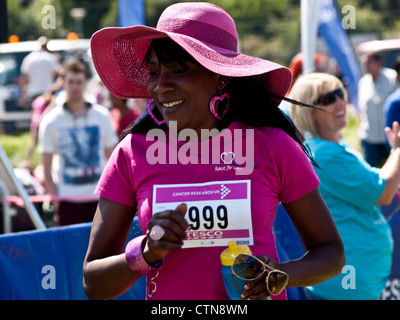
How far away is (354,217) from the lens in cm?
370

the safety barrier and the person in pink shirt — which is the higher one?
the person in pink shirt

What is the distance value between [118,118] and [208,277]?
5.26m

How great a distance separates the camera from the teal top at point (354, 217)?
11.8 feet

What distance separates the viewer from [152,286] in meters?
2.22

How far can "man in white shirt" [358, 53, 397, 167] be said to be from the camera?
915 cm

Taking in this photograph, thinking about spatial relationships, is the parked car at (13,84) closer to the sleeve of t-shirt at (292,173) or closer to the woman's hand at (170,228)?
the sleeve of t-shirt at (292,173)

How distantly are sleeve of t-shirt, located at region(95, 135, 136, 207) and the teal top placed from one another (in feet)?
5.27

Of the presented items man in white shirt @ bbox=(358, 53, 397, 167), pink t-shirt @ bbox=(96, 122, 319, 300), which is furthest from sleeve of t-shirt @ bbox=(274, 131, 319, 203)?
man in white shirt @ bbox=(358, 53, 397, 167)

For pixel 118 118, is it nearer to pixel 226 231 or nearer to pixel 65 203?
pixel 65 203

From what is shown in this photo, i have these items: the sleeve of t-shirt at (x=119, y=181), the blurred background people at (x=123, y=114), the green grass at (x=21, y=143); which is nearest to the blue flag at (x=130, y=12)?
the blurred background people at (x=123, y=114)

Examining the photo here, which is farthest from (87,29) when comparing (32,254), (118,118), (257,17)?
(32,254)

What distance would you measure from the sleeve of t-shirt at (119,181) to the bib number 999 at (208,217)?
23 cm

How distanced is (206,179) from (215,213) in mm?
111

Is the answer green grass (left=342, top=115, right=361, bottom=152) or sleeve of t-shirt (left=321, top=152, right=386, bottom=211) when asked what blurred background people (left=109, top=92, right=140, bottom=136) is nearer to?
sleeve of t-shirt (left=321, top=152, right=386, bottom=211)
